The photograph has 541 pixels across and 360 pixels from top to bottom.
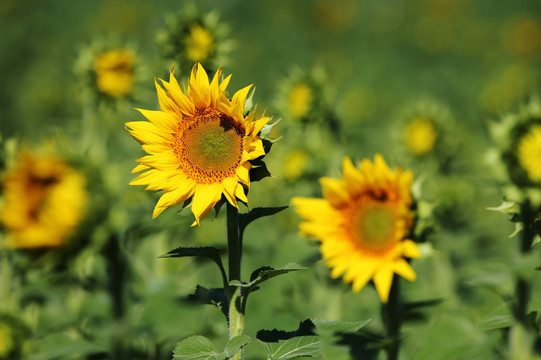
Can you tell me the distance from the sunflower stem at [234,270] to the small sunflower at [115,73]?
170cm

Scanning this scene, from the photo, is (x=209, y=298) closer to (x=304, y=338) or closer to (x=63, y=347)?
(x=304, y=338)

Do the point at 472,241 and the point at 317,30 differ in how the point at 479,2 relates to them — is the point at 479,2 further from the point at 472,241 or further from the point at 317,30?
the point at 472,241

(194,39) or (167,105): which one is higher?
(194,39)

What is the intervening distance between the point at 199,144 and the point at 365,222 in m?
0.54

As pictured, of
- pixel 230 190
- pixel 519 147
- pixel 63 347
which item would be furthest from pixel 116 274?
pixel 519 147

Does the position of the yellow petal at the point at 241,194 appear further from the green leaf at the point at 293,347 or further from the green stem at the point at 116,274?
the green stem at the point at 116,274

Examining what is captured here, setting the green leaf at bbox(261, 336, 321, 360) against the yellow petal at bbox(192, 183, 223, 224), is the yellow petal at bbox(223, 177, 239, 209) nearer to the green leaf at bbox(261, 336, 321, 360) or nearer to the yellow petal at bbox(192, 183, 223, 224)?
the yellow petal at bbox(192, 183, 223, 224)

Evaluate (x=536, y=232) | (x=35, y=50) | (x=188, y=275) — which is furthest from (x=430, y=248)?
(x=35, y=50)

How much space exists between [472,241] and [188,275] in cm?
176

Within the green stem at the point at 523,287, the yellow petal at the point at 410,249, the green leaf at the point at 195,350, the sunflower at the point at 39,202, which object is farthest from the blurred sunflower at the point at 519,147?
the sunflower at the point at 39,202

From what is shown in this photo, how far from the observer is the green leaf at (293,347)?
4.34 ft

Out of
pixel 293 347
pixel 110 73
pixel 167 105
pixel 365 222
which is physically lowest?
pixel 293 347

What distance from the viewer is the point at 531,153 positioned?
1.66m

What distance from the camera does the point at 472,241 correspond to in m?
3.55
